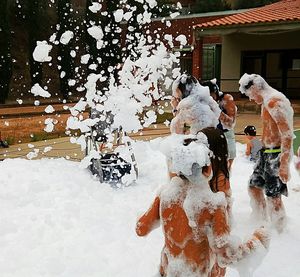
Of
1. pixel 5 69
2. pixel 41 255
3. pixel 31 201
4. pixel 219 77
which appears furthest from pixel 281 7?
pixel 41 255

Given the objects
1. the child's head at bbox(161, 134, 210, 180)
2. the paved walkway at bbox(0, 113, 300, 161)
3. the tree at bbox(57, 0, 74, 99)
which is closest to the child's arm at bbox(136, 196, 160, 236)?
the child's head at bbox(161, 134, 210, 180)

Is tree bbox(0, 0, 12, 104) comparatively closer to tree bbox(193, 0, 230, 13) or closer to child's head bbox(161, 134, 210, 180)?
tree bbox(193, 0, 230, 13)

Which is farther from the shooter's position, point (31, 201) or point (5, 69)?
point (5, 69)

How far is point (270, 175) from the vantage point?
443 centimetres

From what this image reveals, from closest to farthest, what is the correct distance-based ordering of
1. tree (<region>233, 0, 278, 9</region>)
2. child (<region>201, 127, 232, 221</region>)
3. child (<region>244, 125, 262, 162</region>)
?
child (<region>201, 127, 232, 221</region>) < child (<region>244, 125, 262, 162</region>) < tree (<region>233, 0, 278, 9</region>)

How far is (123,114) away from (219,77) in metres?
12.5

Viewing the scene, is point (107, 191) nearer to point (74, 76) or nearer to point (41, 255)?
point (41, 255)

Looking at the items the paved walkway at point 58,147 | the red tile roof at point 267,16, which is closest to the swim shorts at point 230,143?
the paved walkway at point 58,147

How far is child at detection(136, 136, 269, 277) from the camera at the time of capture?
7.54 feet

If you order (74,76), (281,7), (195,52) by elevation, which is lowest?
(74,76)

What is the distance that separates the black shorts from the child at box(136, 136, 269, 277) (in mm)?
2036

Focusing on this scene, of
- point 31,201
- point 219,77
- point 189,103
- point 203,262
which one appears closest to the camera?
point 203,262

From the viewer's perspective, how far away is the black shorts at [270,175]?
4.41 metres

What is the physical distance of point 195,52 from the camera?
61.6 ft
